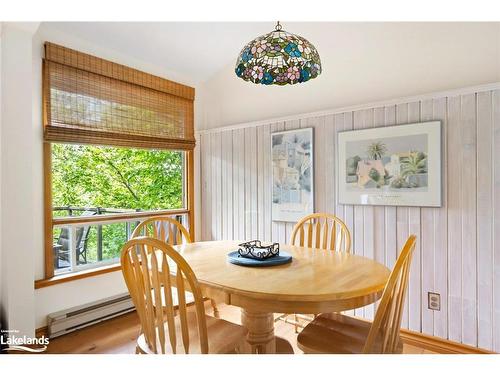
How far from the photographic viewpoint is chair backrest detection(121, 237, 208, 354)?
1.37 m

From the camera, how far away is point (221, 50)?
3213 mm

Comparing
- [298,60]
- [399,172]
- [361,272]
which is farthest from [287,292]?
[399,172]

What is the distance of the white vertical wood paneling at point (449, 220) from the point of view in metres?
2.11

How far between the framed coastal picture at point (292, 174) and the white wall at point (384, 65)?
0.88ft

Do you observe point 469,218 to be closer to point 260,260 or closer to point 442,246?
point 442,246

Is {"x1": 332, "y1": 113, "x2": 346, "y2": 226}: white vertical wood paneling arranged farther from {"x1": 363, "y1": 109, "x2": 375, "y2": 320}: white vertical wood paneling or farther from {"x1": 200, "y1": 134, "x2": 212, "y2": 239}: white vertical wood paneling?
{"x1": 200, "y1": 134, "x2": 212, "y2": 239}: white vertical wood paneling

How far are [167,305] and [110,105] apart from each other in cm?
202

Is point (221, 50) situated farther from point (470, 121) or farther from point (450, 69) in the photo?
point (470, 121)

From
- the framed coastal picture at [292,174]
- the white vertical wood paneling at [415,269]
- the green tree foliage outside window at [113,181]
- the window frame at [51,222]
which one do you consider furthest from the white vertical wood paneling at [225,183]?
the white vertical wood paneling at [415,269]

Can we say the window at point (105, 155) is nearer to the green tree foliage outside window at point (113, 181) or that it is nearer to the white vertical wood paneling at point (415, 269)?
the green tree foliage outside window at point (113, 181)

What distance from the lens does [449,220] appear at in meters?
2.25

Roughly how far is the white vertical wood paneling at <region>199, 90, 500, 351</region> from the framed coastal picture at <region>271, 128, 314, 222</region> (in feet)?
0.24

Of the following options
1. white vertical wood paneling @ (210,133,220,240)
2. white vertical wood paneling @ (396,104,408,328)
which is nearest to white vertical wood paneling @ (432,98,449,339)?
white vertical wood paneling @ (396,104,408,328)

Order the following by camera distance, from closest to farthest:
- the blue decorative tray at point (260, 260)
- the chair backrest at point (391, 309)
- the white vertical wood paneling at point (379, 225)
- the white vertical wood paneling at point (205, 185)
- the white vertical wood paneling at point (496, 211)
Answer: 1. the chair backrest at point (391, 309)
2. the blue decorative tray at point (260, 260)
3. the white vertical wood paneling at point (496, 211)
4. the white vertical wood paneling at point (379, 225)
5. the white vertical wood paneling at point (205, 185)
